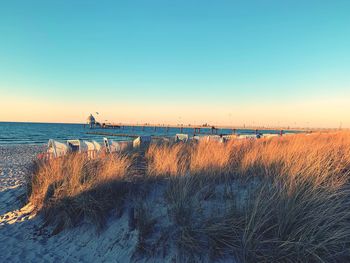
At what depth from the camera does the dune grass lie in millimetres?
2109

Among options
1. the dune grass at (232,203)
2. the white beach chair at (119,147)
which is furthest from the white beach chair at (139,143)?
the dune grass at (232,203)

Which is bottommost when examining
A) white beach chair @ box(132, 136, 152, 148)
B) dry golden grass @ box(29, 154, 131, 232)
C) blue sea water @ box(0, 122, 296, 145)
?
blue sea water @ box(0, 122, 296, 145)

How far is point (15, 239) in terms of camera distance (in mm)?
3459

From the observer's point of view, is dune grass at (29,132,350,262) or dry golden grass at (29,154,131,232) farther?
dry golden grass at (29,154,131,232)

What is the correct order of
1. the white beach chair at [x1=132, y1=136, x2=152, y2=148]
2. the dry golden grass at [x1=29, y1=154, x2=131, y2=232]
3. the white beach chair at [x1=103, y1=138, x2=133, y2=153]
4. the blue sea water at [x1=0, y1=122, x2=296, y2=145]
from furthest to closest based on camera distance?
the blue sea water at [x1=0, y1=122, x2=296, y2=145] < the white beach chair at [x1=132, y1=136, x2=152, y2=148] < the white beach chair at [x1=103, y1=138, x2=133, y2=153] < the dry golden grass at [x1=29, y1=154, x2=131, y2=232]

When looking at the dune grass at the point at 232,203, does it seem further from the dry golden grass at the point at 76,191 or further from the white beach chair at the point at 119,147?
the white beach chair at the point at 119,147

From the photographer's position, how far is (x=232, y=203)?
2.75 m

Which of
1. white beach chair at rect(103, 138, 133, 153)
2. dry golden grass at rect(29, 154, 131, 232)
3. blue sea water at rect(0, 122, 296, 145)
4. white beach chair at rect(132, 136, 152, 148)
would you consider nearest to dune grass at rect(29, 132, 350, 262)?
dry golden grass at rect(29, 154, 131, 232)

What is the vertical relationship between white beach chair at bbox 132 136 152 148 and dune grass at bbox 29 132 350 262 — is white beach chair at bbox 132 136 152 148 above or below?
above

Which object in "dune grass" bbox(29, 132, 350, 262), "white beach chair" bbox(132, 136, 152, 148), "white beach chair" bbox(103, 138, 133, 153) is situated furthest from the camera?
"white beach chair" bbox(132, 136, 152, 148)

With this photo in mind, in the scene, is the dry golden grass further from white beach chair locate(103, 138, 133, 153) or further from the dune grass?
white beach chair locate(103, 138, 133, 153)

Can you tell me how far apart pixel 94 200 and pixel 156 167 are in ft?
4.38

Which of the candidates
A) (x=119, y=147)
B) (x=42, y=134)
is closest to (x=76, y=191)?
(x=119, y=147)

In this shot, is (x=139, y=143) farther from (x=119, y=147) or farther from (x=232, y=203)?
(x=232, y=203)
